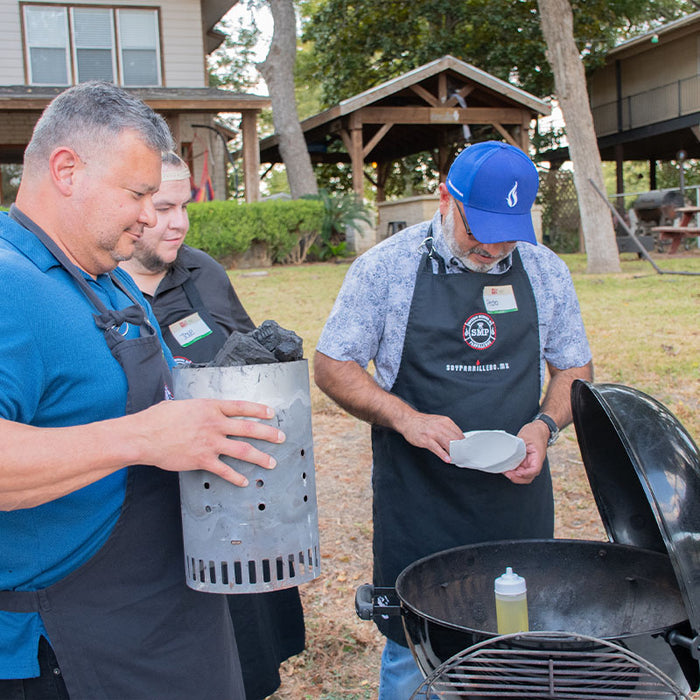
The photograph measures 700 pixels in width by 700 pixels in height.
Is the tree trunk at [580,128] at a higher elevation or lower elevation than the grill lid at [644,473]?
higher

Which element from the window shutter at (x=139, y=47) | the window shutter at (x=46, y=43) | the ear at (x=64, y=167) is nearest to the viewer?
the ear at (x=64, y=167)

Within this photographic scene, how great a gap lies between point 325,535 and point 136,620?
117 inches

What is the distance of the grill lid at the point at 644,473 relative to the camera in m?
1.38

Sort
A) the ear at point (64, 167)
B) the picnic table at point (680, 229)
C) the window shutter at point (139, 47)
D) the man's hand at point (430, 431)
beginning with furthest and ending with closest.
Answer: the window shutter at point (139, 47) → the picnic table at point (680, 229) → the man's hand at point (430, 431) → the ear at point (64, 167)

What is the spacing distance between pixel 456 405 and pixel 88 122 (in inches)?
52.1

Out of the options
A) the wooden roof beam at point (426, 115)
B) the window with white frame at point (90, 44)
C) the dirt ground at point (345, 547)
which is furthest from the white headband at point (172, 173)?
the wooden roof beam at point (426, 115)

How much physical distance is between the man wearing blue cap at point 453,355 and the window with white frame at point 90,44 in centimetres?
1693

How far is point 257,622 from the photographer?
107 inches

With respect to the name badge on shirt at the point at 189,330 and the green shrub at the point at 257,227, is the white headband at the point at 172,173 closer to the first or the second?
the name badge on shirt at the point at 189,330

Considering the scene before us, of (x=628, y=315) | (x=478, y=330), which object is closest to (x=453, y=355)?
(x=478, y=330)

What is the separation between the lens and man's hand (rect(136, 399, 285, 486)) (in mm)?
1313

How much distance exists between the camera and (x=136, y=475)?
5.25 ft

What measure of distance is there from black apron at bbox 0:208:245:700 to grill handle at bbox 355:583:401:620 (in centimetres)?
33

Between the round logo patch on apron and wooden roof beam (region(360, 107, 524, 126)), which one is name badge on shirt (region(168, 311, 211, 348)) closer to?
the round logo patch on apron
